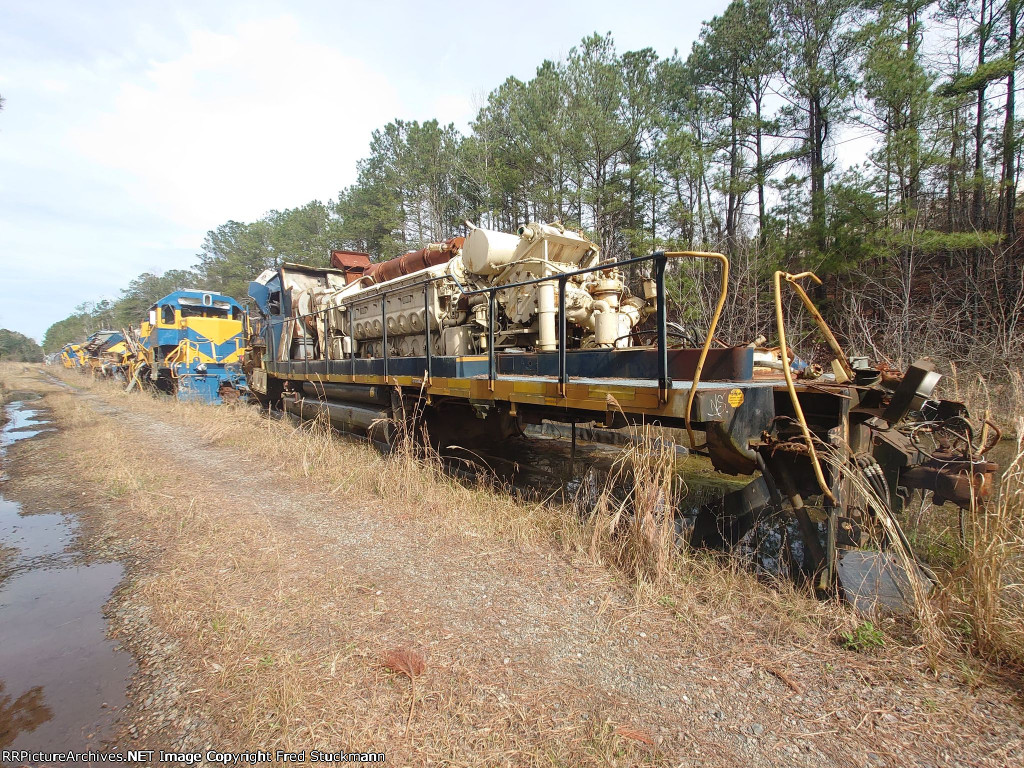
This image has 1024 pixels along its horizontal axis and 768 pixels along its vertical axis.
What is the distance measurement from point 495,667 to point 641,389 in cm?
198

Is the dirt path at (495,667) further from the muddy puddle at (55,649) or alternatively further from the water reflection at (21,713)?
the water reflection at (21,713)

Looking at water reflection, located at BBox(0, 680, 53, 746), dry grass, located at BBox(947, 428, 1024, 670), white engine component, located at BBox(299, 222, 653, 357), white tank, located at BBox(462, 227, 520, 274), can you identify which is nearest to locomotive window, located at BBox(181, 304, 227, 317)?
white engine component, located at BBox(299, 222, 653, 357)

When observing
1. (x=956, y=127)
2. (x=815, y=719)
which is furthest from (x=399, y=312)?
(x=956, y=127)

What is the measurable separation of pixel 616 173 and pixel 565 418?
62.1 feet

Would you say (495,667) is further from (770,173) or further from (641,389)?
(770,173)

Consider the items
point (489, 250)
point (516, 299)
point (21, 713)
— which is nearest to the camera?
point (21, 713)

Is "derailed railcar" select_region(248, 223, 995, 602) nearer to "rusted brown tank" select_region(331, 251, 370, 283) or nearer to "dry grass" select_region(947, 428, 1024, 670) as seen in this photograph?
"dry grass" select_region(947, 428, 1024, 670)

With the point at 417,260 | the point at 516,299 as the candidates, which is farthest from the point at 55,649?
the point at 417,260

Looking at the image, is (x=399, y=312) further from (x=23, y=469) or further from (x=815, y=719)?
(x=815, y=719)

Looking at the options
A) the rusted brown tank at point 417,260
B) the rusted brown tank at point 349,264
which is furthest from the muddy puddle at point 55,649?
the rusted brown tank at point 349,264

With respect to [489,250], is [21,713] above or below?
below

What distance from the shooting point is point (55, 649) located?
9.44 ft

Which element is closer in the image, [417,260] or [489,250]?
[489,250]

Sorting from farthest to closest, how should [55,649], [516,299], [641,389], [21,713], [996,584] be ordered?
[516,299] < [641,389] < [55,649] < [996,584] < [21,713]
